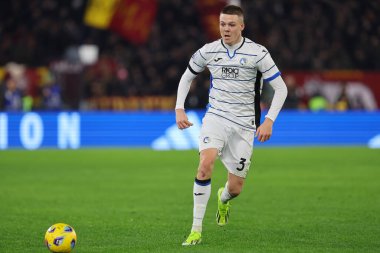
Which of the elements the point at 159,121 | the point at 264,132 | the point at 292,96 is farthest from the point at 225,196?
the point at 292,96

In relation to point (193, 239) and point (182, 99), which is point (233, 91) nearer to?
point (182, 99)

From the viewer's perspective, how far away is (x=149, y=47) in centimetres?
2589

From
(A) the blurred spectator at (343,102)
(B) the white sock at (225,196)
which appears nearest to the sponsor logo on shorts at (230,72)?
(B) the white sock at (225,196)

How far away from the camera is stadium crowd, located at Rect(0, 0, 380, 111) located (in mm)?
23781

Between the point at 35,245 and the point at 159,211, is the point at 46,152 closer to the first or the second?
the point at 159,211

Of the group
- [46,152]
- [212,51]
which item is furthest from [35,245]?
[46,152]

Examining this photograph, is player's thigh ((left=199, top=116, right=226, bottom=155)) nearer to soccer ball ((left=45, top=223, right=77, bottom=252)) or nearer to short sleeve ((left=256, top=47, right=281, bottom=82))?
short sleeve ((left=256, top=47, right=281, bottom=82))

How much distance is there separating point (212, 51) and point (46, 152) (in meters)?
13.1

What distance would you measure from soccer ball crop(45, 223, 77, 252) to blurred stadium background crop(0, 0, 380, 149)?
14.7 m

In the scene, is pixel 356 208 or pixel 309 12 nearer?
pixel 356 208

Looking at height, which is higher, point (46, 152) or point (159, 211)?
point (159, 211)

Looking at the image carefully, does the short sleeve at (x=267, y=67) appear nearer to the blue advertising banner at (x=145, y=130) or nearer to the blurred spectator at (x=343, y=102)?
the blue advertising banner at (x=145, y=130)

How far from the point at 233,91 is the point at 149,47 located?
17.6 metres

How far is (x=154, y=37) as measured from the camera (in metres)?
26.0
